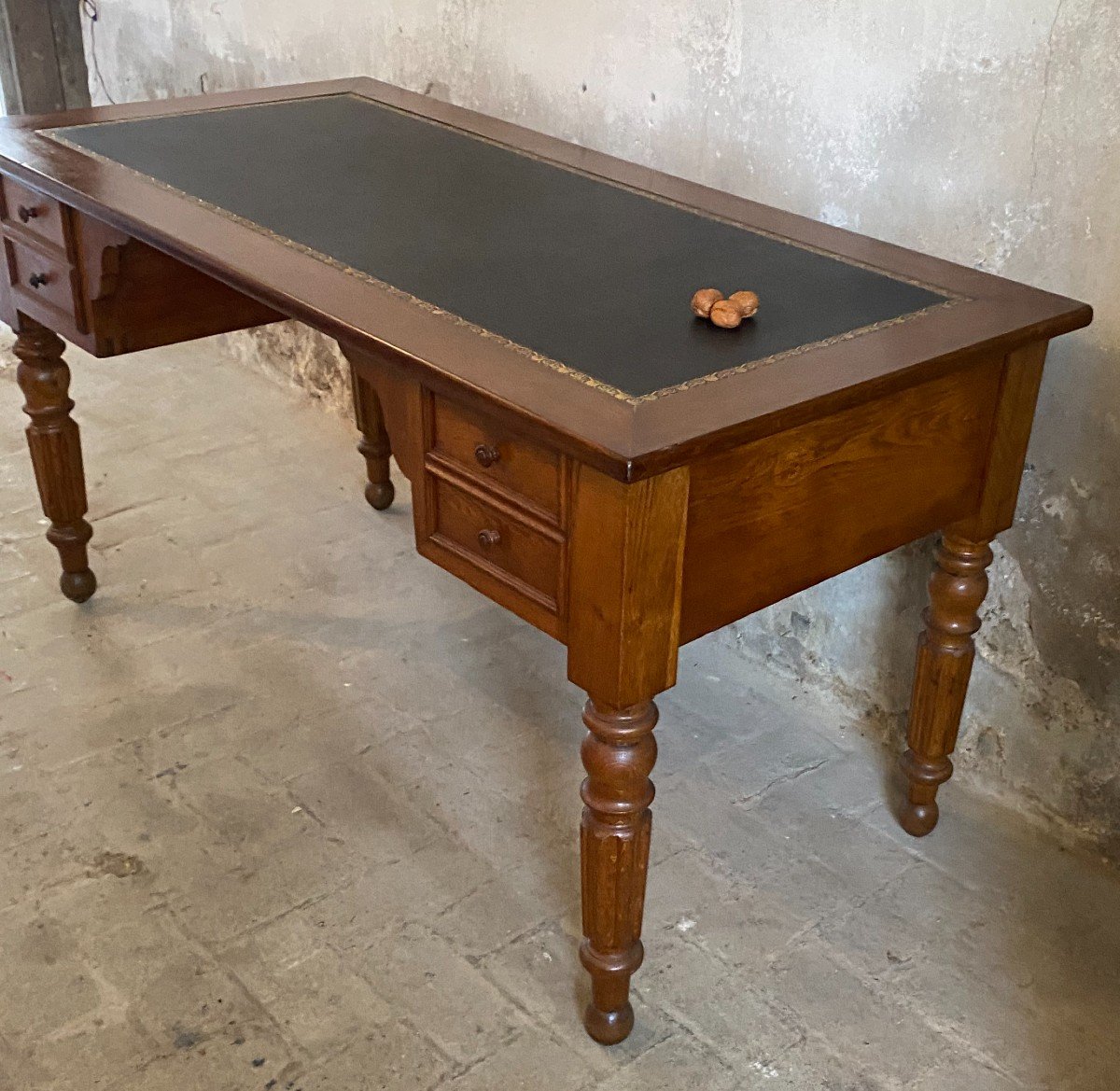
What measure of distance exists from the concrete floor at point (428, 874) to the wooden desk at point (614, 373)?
7.1 inches

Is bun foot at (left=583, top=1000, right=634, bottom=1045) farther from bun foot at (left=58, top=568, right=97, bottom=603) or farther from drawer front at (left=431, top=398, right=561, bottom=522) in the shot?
bun foot at (left=58, top=568, right=97, bottom=603)

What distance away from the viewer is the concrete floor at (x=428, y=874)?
198cm

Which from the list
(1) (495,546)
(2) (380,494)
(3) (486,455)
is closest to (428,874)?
(1) (495,546)

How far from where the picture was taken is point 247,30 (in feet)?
12.5

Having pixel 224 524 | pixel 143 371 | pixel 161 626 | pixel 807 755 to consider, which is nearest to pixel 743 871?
pixel 807 755

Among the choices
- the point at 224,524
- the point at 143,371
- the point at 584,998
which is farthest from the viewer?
the point at 143,371

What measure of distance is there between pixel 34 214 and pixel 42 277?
0.12 metres

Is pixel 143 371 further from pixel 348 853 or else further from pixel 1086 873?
pixel 1086 873

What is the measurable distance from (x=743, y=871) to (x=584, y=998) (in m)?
0.39

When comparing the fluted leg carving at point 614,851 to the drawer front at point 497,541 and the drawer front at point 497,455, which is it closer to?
the drawer front at point 497,541

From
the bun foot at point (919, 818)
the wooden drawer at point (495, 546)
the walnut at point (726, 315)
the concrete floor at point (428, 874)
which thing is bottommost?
the concrete floor at point (428, 874)

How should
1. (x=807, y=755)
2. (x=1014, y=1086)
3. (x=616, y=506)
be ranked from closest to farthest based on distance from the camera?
(x=616, y=506)
(x=1014, y=1086)
(x=807, y=755)

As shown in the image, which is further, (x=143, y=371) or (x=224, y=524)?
(x=143, y=371)

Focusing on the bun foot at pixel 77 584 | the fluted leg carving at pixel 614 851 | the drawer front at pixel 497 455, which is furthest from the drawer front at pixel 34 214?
the fluted leg carving at pixel 614 851
